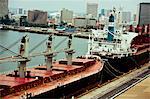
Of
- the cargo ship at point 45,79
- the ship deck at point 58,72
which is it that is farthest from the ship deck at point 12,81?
the ship deck at point 58,72

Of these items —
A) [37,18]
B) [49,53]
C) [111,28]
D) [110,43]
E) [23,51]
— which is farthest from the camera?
A: [37,18]

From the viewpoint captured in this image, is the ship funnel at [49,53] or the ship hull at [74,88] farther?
the ship funnel at [49,53]

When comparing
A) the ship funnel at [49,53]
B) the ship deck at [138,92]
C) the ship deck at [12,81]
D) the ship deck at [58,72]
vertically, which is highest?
the ship funnel at [49,53]

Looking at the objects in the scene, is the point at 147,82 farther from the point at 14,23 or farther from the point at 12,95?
the point at 14,23

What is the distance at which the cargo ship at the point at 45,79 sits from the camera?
23.1 metres

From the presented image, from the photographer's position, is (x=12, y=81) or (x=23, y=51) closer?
(x=12, y=81)

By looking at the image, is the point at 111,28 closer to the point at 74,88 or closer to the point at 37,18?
the point at 74,88

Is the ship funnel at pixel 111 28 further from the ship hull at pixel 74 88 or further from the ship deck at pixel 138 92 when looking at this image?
the ship deck at pixel 138 92

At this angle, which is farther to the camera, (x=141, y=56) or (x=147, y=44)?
(x=147, y=44)

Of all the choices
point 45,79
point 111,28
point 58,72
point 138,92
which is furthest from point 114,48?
point 45,79

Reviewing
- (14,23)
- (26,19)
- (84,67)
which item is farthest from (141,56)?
(26,19)

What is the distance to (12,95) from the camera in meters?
22.2

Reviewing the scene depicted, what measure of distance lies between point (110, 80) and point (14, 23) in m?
137

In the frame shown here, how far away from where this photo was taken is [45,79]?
26.8 metres
